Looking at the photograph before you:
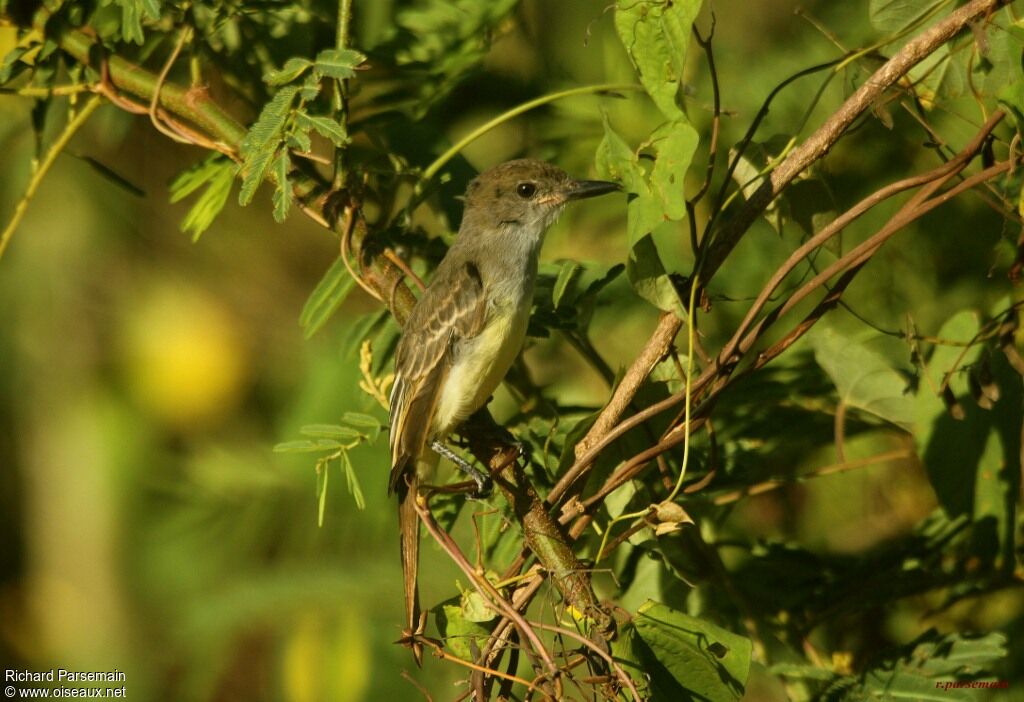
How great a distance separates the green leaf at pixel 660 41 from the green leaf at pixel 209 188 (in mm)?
1263

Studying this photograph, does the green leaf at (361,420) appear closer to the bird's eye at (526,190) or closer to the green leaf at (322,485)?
the green leaf at (322,485)

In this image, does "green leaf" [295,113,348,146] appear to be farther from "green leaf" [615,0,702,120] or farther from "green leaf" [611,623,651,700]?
"green leaf" [611,623,651,700]

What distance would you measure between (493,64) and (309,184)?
53.0 inches

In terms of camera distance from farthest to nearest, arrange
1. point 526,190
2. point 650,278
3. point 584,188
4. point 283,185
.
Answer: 1. point 526,190
2. point 584,188
3. point 283,185
4. point 650,278

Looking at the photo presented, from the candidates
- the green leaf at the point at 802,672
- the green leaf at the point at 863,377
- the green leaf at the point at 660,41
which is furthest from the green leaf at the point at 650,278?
the green leaf at the point at 802,672

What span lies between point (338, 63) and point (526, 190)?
3.95 ft

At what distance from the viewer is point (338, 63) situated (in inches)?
106

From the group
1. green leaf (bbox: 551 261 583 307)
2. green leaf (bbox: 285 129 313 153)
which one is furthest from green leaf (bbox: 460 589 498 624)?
green leaf (bbox: 285 129 313 153)

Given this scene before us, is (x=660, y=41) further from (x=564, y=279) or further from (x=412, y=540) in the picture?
(x=412, y=540)

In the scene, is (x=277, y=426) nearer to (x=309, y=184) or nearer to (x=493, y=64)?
(x=493, y=64)

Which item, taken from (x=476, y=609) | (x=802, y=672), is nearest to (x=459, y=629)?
(x=476, y=609)

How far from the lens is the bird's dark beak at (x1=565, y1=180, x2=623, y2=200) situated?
352cm

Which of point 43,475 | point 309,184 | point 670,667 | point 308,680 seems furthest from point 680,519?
point 43,475

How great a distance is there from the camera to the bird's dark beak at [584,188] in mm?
3523
